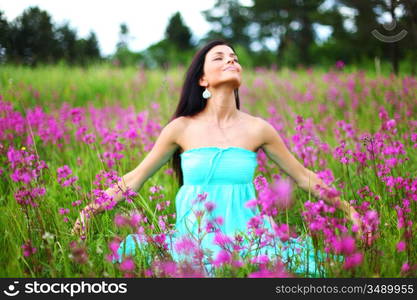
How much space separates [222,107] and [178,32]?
32.7 m

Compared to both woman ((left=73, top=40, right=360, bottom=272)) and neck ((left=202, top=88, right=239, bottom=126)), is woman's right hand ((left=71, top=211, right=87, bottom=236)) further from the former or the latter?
neck ((left=202, top=88, right=239, bottom=126))

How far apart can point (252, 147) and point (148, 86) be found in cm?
637

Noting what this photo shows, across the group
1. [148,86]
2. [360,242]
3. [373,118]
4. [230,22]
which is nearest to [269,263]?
[360,242]

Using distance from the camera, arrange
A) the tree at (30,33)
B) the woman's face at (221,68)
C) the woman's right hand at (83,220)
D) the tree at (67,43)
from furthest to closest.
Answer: the tree at (67,43) → the tree at (30,33) → the woman's face at (221,68) → the woman's right hand at (83,220)

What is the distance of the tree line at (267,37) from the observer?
709cm

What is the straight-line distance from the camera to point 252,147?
279cm

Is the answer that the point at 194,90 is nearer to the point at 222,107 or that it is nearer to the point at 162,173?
the point at 222,107

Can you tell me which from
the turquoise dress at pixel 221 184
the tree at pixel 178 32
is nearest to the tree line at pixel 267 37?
the tree at pixel 178 32

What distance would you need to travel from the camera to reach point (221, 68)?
2.80 meters

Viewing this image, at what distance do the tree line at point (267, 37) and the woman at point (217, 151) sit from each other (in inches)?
92.9

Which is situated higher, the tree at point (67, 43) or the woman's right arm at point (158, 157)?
the tree at point (67, 43)

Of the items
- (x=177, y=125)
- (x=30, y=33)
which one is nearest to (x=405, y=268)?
(x=177, y=125)

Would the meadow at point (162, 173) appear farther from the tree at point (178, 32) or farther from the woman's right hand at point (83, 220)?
the tree at point (178, 32)

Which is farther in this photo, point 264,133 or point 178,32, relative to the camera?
point 178,32
